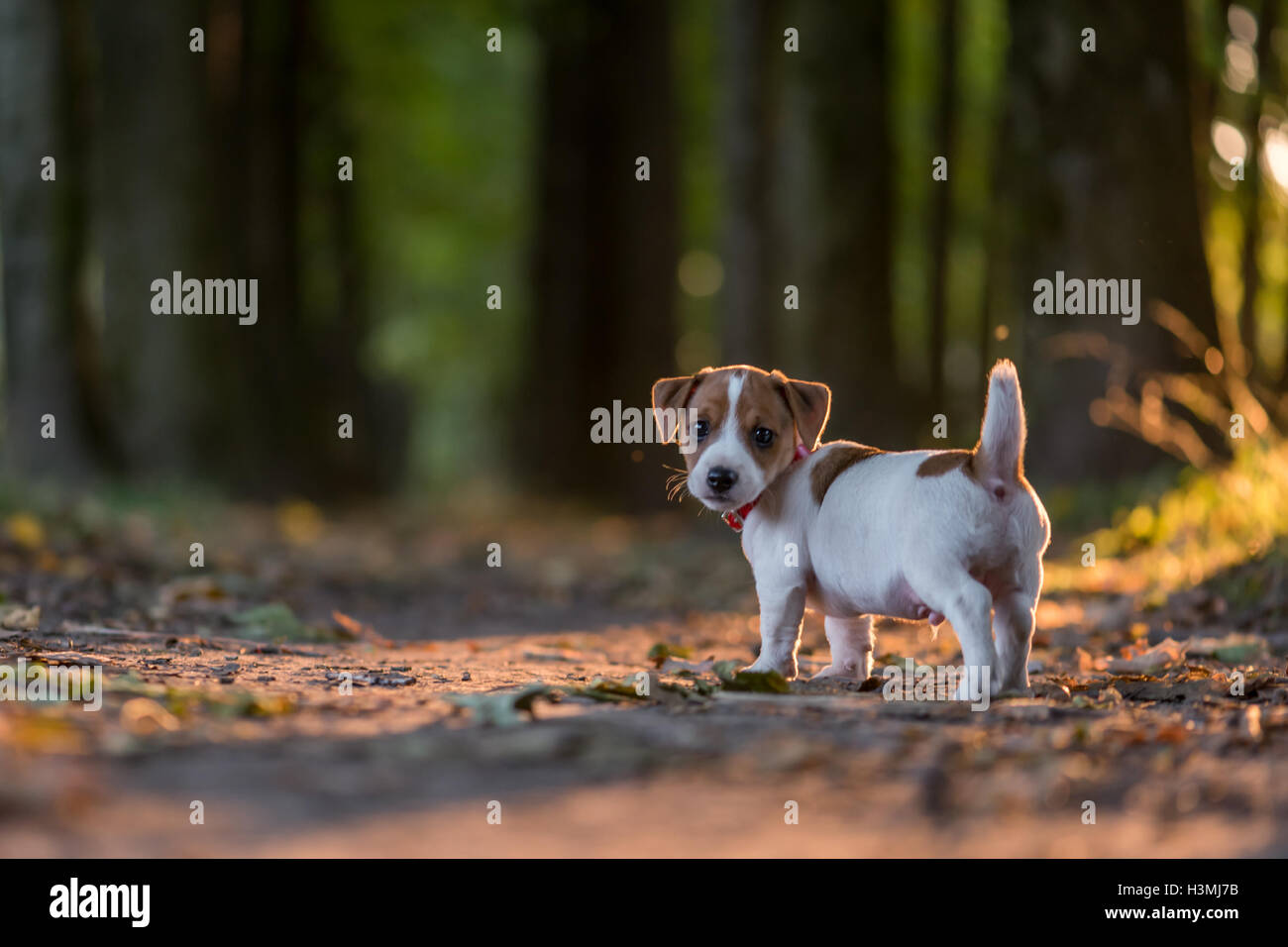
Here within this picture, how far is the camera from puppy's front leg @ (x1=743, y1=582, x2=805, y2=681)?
5.75m

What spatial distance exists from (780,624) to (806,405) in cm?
99

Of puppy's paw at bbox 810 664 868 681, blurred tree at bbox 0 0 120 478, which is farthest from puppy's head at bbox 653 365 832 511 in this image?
blurred tree at bbox 0 0 120 478

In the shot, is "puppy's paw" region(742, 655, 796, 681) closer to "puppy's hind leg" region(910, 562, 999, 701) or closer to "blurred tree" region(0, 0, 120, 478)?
"puppy's hind leg" region(910, 562, 999, 701)

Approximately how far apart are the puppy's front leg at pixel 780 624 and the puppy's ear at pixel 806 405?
2.34ft

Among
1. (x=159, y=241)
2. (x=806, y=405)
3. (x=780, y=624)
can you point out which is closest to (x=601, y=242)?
(x=159, y=241)

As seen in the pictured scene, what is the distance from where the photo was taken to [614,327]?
→ 23.2 metres

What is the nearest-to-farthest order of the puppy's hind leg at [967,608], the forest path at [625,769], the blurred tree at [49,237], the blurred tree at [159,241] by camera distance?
the forest path at [625,769] < the puppy's hind leg at [967,608] < the blurred tree at [49,237] < the blurred tree at [159,241]

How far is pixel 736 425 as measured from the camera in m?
5.78

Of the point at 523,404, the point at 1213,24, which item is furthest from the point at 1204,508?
the point at 523,404

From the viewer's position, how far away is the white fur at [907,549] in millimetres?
5047

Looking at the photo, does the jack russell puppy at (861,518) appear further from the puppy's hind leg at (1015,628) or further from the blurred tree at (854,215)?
the blurred tree at (854,215)

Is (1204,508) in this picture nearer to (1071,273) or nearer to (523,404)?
(1071,273)

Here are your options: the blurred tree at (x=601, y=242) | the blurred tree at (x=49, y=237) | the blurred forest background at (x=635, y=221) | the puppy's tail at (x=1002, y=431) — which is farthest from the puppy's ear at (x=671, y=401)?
the blurred tree at (x=601, y=242)

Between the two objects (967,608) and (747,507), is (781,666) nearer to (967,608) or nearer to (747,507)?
(747,507)
